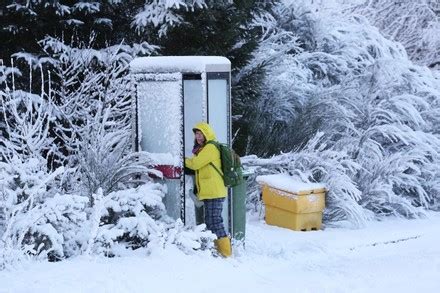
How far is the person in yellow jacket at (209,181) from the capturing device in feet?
26.2

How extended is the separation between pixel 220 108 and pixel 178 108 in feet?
1.70

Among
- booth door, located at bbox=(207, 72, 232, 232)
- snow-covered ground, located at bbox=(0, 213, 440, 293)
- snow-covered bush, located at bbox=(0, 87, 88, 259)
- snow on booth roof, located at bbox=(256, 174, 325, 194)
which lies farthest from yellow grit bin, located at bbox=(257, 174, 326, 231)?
snow-covered bush, located at bbox=(0, 87, 88, 259)

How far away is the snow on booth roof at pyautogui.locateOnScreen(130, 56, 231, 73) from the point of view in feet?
26.4

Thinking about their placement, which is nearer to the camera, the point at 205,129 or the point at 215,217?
the point at 205,129

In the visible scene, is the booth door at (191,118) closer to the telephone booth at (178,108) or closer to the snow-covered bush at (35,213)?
the telephone booth at (178,108)

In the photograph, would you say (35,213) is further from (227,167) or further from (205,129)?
(227,167)

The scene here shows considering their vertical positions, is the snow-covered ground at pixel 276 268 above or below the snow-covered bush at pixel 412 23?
below

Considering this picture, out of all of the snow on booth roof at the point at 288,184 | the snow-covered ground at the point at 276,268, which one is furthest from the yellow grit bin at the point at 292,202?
the snow-covered ground at the point at 276,268

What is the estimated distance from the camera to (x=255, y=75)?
41.9ft

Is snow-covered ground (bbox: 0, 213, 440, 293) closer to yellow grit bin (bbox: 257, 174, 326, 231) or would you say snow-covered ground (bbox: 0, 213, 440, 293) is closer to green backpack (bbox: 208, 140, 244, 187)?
yellow grit bin (bbox: 257, 174, 326, 231)

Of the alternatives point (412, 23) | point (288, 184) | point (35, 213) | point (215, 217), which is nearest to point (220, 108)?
point (215, 217)

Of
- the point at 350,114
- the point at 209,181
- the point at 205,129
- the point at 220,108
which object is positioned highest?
the point at 220,108

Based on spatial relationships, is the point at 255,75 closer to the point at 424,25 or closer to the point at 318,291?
the point at 318,291

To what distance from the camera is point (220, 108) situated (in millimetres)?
8422
